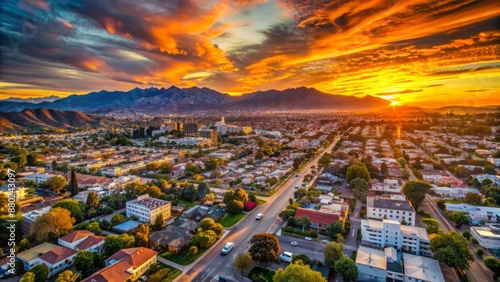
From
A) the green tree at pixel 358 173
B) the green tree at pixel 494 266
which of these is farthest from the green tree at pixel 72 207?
the green tree at pixel 494 266

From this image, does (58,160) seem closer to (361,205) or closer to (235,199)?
(235,199)

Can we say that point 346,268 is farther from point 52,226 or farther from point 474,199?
point 52,226

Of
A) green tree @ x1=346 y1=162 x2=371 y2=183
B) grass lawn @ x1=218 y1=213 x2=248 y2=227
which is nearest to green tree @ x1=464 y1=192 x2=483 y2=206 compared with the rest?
green tree @ x1=346 y1=162 x2=371 y2=183

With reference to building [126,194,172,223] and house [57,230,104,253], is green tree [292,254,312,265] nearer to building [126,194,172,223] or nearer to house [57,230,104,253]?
building [126,194,172,223]

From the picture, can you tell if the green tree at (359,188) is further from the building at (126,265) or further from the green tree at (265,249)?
the building at (126,265)

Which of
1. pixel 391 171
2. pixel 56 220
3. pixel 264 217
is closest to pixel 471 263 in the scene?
pixel 264 217
